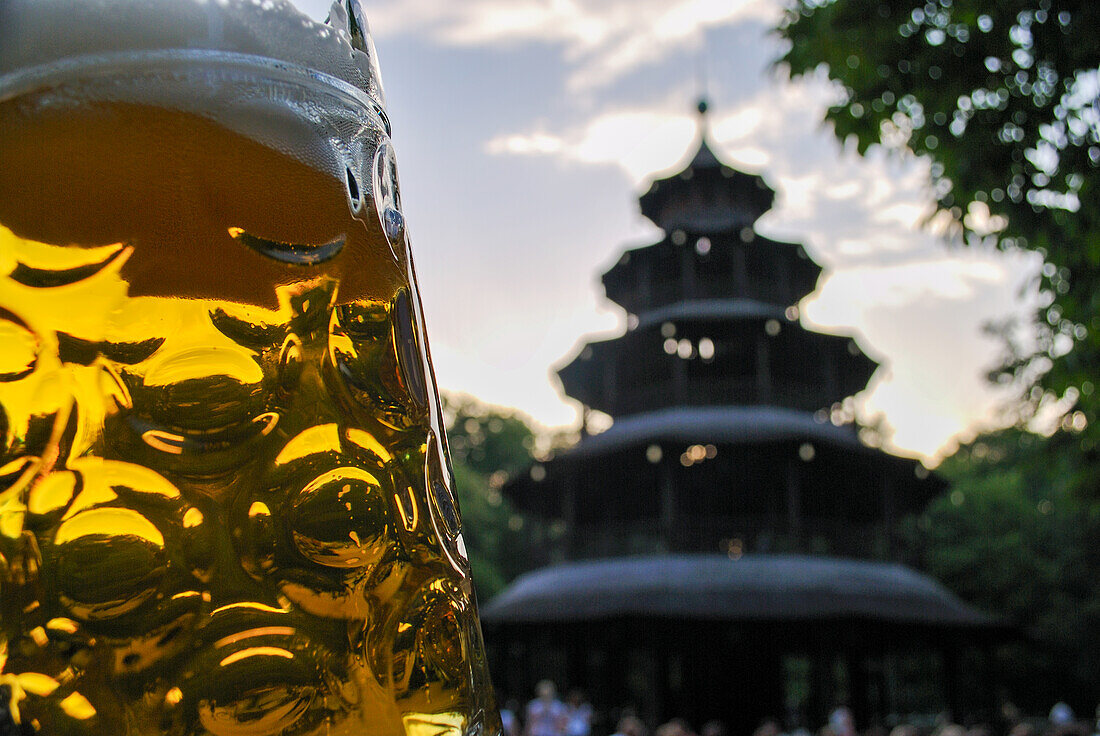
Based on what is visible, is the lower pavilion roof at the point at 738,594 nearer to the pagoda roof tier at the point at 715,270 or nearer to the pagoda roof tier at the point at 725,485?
the pagoda roof tier at the point at 725,485

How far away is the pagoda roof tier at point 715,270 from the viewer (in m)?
19.1

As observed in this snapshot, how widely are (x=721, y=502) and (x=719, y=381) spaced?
10.0 feet

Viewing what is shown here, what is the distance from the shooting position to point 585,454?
17312 mm

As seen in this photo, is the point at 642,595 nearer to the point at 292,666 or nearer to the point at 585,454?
the point at 585,454

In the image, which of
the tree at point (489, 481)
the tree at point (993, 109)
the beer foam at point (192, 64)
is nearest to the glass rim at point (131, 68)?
the beer foam at point (192, 64)

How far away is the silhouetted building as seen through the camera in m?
15.5

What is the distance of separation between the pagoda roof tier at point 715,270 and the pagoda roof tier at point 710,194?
25.5 inches

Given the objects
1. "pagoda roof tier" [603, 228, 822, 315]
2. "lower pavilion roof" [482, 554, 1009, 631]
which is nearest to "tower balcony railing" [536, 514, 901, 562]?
"lower pavilion roof" [482, 554, 1009, 631]

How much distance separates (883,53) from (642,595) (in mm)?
11213

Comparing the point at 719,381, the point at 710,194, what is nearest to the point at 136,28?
the point at 719,381

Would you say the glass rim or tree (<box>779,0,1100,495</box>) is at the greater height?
tree (<box>779,0,1100,495</box>)

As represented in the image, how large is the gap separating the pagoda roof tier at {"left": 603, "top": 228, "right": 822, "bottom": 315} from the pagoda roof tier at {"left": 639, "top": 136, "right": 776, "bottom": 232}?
2.12 ft

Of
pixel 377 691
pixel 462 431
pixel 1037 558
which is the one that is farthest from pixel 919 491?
pixel 462 431

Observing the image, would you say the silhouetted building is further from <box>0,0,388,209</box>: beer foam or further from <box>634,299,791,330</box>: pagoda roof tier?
<box>0,0,388,209</box>: beer foam
